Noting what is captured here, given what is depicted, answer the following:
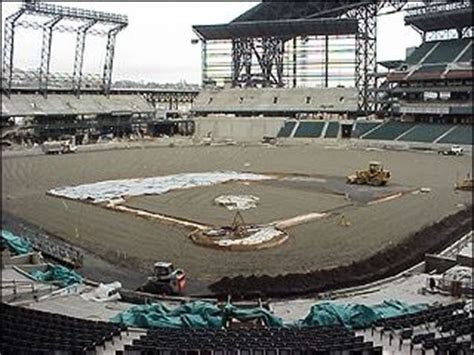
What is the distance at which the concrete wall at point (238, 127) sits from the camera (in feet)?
198

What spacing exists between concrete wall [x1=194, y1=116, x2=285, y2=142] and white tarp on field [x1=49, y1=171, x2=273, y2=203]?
26.4m

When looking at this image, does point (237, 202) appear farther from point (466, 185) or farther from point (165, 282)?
Answer: point (466, 185)

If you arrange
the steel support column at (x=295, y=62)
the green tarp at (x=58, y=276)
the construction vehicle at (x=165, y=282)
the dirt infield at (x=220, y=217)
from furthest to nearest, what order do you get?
1. the steel support column at (x=295, y=62)
2. the dirt infield at (x=220, y=217)
3. the construction vehicle at (x=165, y=282)
4. the green tarp at (x=58, y=276)

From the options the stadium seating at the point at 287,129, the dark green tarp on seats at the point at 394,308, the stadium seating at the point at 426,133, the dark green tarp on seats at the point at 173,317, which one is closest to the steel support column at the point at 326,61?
the stadium seating at the point at 287,129

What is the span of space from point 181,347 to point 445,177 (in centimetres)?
2756

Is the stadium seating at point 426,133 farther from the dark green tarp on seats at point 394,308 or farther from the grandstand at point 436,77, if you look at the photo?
the dark green tarp on seats at point 394,308

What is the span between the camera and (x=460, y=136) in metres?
47.8

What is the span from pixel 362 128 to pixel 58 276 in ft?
147

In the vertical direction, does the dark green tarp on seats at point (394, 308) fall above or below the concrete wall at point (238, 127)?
below

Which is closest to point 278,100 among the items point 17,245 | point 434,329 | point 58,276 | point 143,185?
point 143,185

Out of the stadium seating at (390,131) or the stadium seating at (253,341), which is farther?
the stadium seating at (390,131)

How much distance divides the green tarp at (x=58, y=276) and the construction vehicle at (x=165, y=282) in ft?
5.08

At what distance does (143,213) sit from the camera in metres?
22.1

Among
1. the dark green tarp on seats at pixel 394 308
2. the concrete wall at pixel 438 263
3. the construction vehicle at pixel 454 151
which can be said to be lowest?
the dark green tarp on seats at pixel 394 308
